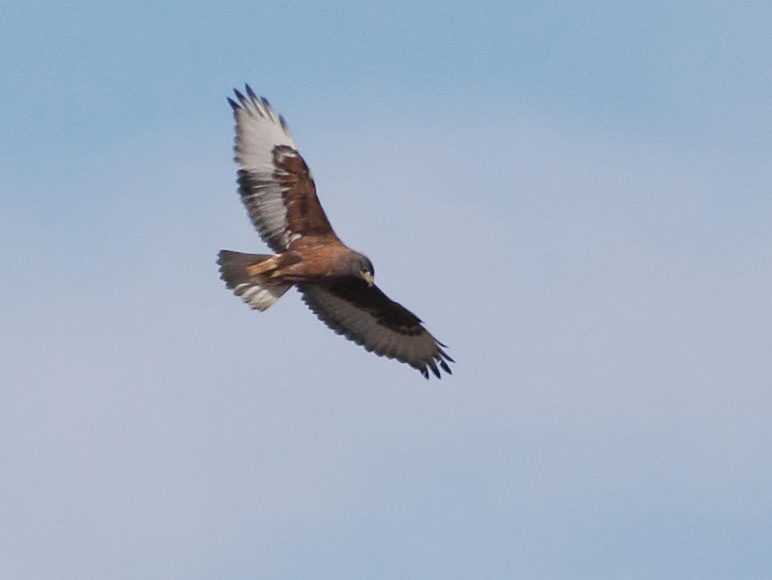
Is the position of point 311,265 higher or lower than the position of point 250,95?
lower

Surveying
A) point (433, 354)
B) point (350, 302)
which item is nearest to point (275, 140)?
point (350, 302)

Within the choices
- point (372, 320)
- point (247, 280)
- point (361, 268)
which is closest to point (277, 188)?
point (247, 280)

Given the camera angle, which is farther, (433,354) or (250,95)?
(433,354)

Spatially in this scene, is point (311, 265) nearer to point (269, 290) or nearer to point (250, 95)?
point (269, 290)

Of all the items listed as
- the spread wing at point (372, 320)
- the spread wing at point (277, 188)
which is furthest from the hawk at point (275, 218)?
the spread wing at point (372, 320)

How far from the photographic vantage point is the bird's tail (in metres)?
17.7

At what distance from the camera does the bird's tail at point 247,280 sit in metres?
17.7

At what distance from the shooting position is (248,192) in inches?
699

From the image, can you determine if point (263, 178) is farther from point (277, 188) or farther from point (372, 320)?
point (372, 320)

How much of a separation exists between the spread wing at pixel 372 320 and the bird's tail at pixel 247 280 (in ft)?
3.33

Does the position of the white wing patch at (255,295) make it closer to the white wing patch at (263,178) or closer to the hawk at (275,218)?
the hawk at (275,218)

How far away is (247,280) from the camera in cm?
1770

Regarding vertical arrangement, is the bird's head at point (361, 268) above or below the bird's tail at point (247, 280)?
above

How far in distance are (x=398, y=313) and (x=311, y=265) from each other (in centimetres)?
165
